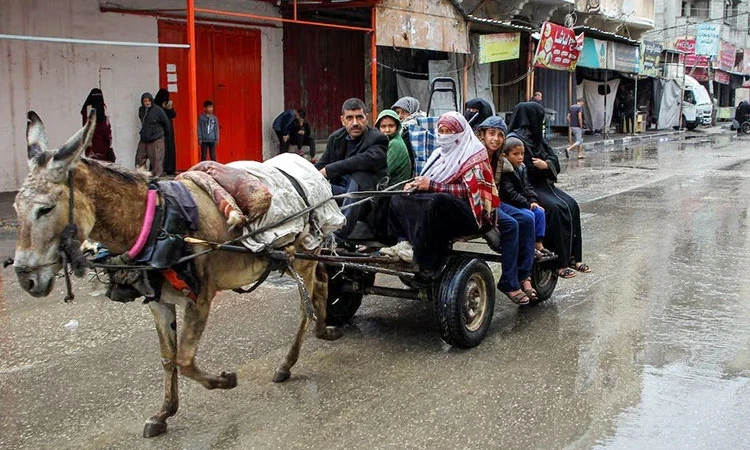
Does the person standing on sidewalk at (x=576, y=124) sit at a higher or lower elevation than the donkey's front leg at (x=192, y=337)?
higher

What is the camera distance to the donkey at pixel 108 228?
3.46 m

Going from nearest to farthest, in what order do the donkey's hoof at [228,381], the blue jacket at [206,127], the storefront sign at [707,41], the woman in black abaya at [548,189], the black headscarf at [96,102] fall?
the donkey's hoof at [228,381], the woman in black abaya at [548,189], the black headscarf at [96,102], the blue jacket at [206,127], the storefront sign at [707,41]

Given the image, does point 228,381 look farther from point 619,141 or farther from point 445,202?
point 619,141

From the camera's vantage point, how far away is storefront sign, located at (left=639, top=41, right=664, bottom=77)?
32.2m

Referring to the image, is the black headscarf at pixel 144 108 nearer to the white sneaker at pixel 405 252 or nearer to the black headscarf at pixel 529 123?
the black headscarf at pixel 529 123

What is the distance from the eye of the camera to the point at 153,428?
162 inches

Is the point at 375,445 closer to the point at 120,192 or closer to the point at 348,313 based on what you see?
the point at 120,192

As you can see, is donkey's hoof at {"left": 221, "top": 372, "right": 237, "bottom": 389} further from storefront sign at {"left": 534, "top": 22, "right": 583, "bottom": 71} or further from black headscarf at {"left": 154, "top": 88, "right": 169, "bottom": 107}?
storefront sign at {"left": 534, "top": 22, "right": 583, "bottom": 71}

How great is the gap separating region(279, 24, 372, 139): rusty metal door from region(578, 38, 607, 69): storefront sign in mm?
10377

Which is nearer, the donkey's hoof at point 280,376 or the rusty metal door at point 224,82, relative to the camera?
the donkey's hoof at point 280,376

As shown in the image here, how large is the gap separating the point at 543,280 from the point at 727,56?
4644cm

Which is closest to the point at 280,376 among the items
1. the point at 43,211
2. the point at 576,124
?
the point at 43,211

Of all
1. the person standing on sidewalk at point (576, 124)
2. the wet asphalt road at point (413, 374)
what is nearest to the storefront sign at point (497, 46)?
the person standing on sidewalk at point (576, 124)

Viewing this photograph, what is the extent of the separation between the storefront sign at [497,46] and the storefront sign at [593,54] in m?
6.79
